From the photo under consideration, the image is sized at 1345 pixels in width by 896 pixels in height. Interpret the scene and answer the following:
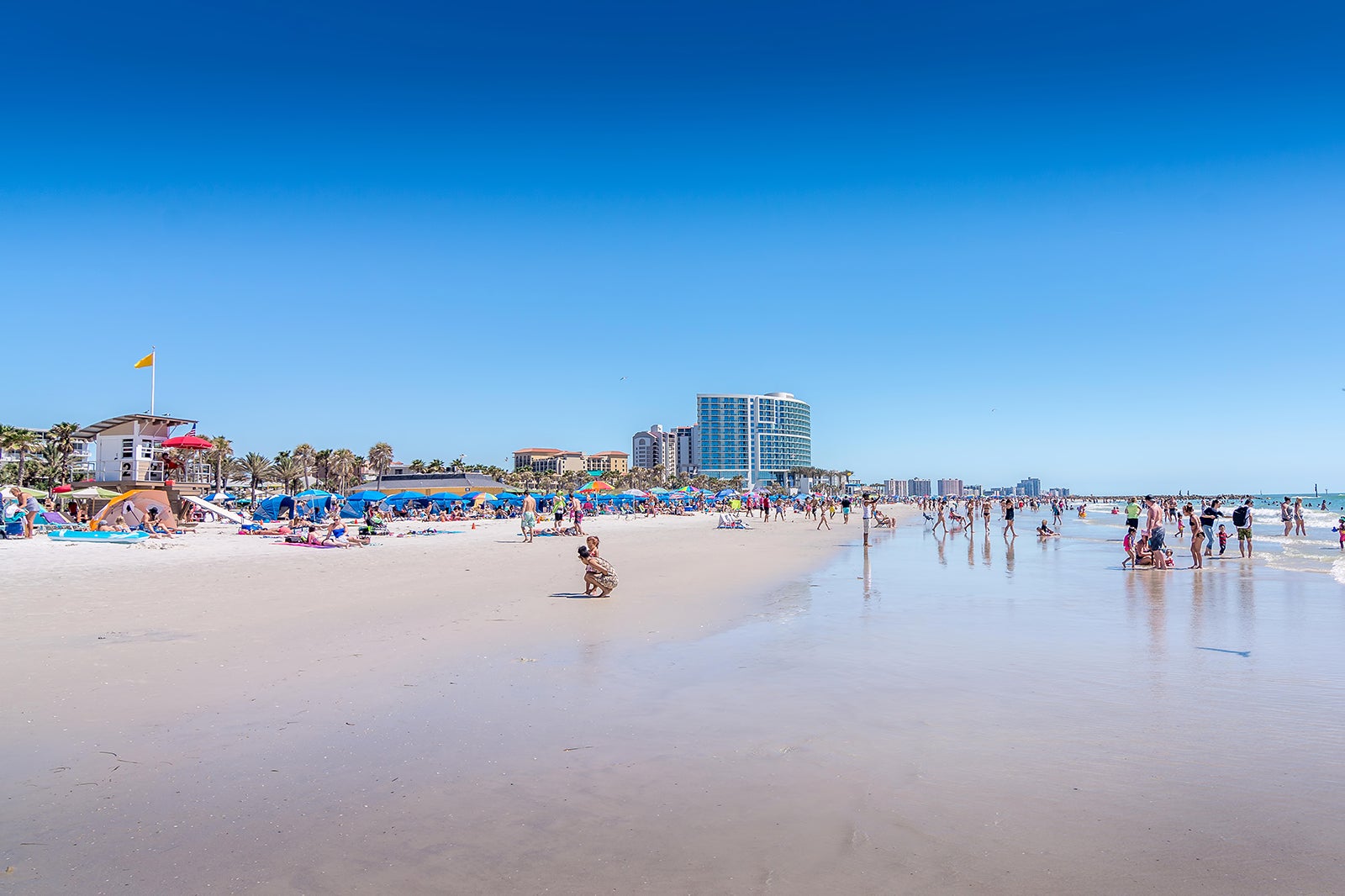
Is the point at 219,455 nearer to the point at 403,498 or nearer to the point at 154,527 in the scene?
the point at 403,498

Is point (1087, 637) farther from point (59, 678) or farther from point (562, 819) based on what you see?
point (59, 678)

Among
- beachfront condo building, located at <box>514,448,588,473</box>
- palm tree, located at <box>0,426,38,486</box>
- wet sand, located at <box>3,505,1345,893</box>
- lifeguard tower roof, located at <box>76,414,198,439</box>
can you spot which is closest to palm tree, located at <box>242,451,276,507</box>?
palm tree, located at <box>0,426,38,486</box>

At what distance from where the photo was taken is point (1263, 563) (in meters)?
18.4

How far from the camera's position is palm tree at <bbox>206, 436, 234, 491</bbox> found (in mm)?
65500

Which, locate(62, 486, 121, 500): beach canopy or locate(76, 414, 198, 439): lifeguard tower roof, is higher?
locate(76, 414, 198, 439): lifeguard tower roof

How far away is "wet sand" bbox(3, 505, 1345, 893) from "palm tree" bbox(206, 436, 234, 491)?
220ft

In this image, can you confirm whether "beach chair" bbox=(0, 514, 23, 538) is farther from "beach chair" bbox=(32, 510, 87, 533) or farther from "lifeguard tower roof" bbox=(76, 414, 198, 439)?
"lifeguard tower roof" bbox=(76, 414, 198, 439)

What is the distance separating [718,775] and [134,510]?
29.2m

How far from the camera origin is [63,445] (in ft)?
188

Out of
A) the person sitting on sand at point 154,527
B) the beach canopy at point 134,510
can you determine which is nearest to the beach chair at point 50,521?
the beach canopy at point 134,510

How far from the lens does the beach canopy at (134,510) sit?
26.1 m

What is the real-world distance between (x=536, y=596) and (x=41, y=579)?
335 inches

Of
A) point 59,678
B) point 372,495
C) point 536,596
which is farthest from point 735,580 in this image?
point 372,495

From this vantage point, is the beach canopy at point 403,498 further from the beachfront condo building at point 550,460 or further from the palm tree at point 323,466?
the beachfront condo building at point 550,460
